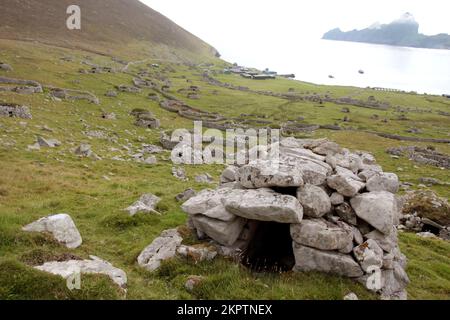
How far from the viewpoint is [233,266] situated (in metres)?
11.6

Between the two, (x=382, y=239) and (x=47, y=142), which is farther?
(x=47, y=142)

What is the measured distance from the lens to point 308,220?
12383 mm

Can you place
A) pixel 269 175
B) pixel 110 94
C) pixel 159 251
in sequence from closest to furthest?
1. pixel 159 251
2. pixel 269 175
3. pixel 110 94

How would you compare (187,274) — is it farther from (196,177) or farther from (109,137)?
(109,137)

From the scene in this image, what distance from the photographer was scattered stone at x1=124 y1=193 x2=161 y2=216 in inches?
668

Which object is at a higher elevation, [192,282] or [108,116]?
[108,116]

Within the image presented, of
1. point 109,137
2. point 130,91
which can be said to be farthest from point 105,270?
point 130,91

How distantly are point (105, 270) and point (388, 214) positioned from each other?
9.86 metres

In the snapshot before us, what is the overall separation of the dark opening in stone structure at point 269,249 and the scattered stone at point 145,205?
5.44 m

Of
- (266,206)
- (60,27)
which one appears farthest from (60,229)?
(60,27)

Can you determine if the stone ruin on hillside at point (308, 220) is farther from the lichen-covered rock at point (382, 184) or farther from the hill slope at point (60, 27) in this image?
the hill slope at point (60, 27)

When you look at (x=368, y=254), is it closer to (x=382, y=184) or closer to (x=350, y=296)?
(x=350, y=296)

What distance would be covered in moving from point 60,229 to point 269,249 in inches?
323

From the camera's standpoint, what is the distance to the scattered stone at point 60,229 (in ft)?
42.1
